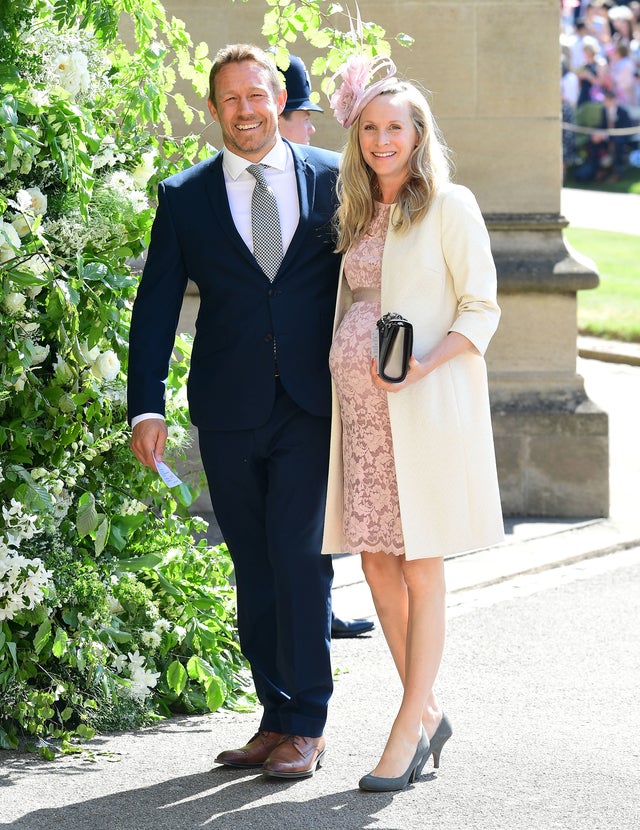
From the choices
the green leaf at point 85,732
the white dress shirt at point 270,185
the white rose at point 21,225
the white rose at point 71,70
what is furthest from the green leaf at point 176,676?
the white rose at point 71,70

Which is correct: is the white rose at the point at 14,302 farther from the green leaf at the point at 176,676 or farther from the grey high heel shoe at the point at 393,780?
the grey high heel shoe at the point at 393,780

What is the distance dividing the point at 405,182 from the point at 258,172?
16.5 inches

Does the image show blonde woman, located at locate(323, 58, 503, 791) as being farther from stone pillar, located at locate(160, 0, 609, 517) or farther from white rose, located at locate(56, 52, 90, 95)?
stone pillar, located at locate(160, 0, 609, 517)

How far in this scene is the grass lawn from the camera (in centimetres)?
1310

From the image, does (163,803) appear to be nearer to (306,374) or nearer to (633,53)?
(306,374)

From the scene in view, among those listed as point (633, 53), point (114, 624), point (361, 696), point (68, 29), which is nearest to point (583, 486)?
point (361, 696)

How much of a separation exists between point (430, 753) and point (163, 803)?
735 millimetres

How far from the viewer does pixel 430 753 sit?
409 cm

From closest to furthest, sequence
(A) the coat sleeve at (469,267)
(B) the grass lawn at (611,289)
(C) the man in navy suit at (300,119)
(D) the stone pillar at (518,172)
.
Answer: (A) the coat sleeve at (469,267) < (C) the man in navy suit at (300,119) < (D) the stone pillar at (518,172) < (B) the grass lawn at (611,289)

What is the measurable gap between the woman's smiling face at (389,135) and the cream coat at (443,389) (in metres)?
0.15

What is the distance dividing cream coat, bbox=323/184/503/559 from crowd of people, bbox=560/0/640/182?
19.5 meters

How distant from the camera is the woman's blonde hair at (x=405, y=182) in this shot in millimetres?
3998

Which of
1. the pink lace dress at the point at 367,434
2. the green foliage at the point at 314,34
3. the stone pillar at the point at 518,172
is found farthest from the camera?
the stone pillar at the point at 518,172

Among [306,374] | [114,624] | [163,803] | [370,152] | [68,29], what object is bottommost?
[163,803]
